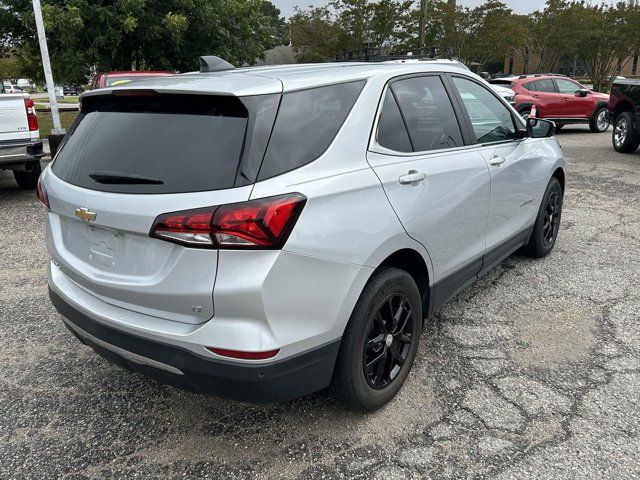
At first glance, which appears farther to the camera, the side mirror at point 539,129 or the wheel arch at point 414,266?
the side mirror at point 539,129

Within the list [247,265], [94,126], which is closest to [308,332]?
[247,265]

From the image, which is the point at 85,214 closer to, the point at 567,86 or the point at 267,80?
the point at 267,80

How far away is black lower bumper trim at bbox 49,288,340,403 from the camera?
2059 millimetres

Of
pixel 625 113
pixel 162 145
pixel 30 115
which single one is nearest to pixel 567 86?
pixel 625 113

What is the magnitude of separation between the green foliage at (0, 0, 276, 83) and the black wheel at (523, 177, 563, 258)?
35.8ft

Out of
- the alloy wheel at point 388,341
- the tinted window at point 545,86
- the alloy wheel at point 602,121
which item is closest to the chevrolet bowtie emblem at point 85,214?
the alloy wheel at point 388,341

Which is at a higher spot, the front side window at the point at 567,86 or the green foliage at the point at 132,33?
the green foliage at the point at 132,33

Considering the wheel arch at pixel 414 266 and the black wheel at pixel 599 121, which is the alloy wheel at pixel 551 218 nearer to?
the wheel arch at pixel 414 266

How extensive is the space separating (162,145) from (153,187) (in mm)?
211

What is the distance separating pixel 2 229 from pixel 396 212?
5.38m

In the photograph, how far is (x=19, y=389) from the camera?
2.99 metres

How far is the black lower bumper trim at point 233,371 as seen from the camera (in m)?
2.06

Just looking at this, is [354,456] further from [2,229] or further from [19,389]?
[2,229]

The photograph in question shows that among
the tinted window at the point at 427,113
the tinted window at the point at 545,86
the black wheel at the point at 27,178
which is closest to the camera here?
the tinted window at the point at 427,113
